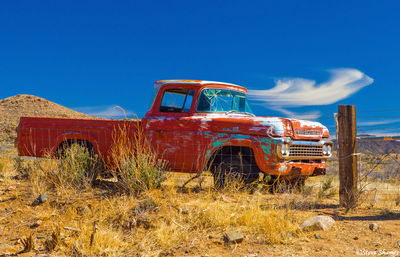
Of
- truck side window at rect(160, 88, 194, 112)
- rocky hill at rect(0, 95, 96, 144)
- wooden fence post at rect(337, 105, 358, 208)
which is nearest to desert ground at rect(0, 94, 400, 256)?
wooden fence post at rect(337, 105, 358, 208)

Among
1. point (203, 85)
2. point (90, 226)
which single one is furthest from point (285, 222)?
point (203, 85)

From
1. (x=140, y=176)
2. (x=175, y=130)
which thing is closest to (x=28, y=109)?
(x=175, y=130)

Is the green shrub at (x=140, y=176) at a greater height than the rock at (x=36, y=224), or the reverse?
the green shrub at (x=140, y=176)

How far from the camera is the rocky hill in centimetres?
3734

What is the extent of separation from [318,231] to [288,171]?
175 cm

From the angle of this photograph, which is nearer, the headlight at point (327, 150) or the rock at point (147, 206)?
the rock at point (147, 206)

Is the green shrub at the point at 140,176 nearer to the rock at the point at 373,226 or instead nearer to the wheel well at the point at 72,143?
the wheel well at the point at 72,143

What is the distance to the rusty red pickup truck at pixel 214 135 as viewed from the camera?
620 cm

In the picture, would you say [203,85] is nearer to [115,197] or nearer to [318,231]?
[115,197]

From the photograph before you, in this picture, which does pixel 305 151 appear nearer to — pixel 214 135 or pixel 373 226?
pixel 214 135

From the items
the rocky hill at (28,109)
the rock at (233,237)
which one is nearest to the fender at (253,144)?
the rock at (233,237)

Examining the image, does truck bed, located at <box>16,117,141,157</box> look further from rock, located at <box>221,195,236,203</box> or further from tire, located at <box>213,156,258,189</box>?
rock, located at <box>221,195,236,203</box>

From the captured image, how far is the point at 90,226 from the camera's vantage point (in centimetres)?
503

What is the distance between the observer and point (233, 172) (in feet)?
21.0
